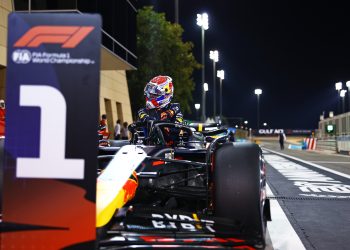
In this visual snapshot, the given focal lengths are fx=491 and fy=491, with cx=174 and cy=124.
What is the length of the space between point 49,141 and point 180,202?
8.62 feet

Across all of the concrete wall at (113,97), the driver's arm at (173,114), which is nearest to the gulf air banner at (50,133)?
the driver's arm at (173,114)

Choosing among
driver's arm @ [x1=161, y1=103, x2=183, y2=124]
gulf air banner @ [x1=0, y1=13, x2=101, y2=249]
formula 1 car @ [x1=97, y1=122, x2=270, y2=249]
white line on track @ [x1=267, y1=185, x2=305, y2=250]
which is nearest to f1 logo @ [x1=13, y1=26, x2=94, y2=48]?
gulf air banner @ [x1=0, y1=13, x2=101, y2=249]

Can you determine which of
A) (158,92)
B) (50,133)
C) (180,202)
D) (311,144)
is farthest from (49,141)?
(311,144)

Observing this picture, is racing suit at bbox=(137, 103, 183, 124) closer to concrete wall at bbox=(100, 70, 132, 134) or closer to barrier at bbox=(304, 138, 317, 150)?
concrete wall at bbox=(100, 70, 132, 134)

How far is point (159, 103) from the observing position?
19.2 feet

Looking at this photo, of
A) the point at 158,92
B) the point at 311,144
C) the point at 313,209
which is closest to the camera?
the point at 158,92

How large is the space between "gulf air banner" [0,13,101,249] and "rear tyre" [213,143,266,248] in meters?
1.38

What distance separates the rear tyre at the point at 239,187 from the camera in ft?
11.5

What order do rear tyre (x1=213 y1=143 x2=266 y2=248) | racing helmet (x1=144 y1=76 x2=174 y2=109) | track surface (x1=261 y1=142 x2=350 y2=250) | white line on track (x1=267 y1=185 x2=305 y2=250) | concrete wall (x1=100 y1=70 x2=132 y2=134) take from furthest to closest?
1. concrete wall (x1=100 y1=70 x2=132 y2=134)
2. racing helmet (x1=144 y1=76 x2=174 y2=109)
3. track surface (x1=261 y1=142 x2=350 y2=250)
4. white line on track (x1=267 y1=185 x2=305 y2=250)
5. rear tyre (x1=213 y1=143 x2=266 y2=248)

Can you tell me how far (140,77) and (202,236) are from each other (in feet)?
138

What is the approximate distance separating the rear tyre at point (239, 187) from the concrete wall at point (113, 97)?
91.3 ft

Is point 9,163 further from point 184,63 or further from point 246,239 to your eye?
point 184,63

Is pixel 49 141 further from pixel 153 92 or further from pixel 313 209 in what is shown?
pixel 313 209

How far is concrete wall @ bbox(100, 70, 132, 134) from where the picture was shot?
105 ft
